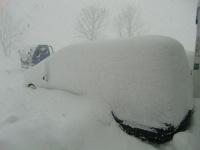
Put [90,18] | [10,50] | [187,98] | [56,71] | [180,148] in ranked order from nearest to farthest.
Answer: [180,148] → [187,98] → [56,71] → [10,50] → [90,18]

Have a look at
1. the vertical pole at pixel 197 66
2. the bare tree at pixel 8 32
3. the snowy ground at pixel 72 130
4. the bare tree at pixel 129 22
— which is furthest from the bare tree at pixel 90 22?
the snowy ground at pixel 72 130

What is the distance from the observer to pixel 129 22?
780 inches

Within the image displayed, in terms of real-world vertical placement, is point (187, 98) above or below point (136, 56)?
below

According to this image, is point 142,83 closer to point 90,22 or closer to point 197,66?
point 197,66

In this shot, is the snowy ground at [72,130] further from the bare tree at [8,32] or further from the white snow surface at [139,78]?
the bare tree at [8,32]

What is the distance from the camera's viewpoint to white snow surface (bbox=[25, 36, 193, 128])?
1.78m

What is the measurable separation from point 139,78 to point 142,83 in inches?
3.1

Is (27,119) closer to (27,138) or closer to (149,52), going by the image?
(27,138)

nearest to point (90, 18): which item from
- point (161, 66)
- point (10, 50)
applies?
point (10, 50)

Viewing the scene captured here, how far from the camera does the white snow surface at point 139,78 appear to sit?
1.78m

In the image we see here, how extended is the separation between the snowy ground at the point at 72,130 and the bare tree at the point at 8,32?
18476 millimetres

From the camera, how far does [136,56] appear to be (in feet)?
6.55

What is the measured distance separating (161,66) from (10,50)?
2122 centimetres

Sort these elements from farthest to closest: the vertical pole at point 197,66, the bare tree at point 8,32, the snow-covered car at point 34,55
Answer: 1. the bare tree at point 8,32
2. the snow-covered car at point 34,55
3. the vertical pole at point 197,66
